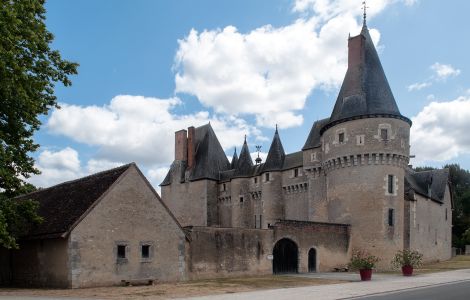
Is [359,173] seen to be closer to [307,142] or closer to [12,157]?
[307,142]

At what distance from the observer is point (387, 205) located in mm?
39031

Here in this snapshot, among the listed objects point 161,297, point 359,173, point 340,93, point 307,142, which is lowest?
point 161,297

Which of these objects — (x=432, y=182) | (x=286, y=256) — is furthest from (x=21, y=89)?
(x=432, y=182)

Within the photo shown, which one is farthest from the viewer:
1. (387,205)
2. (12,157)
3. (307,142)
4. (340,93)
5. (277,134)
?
(277,134)

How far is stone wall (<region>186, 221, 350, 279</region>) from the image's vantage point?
29578 millimetres

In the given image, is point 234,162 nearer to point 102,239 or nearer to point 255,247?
point 255,247

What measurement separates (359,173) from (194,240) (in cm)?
1633

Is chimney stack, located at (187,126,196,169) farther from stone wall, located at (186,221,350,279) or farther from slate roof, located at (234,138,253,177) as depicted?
stone wall, located at (186,221,350,279)

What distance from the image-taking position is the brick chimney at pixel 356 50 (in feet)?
139

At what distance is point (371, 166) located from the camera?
129ft

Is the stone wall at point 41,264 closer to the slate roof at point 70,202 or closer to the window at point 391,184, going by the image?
the slate roof at point 70,202

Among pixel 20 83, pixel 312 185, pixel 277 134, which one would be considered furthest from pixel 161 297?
pixel 277 134

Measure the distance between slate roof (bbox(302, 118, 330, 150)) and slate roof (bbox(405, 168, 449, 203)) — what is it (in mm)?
9572

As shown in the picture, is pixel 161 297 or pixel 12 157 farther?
pixel 12 157
